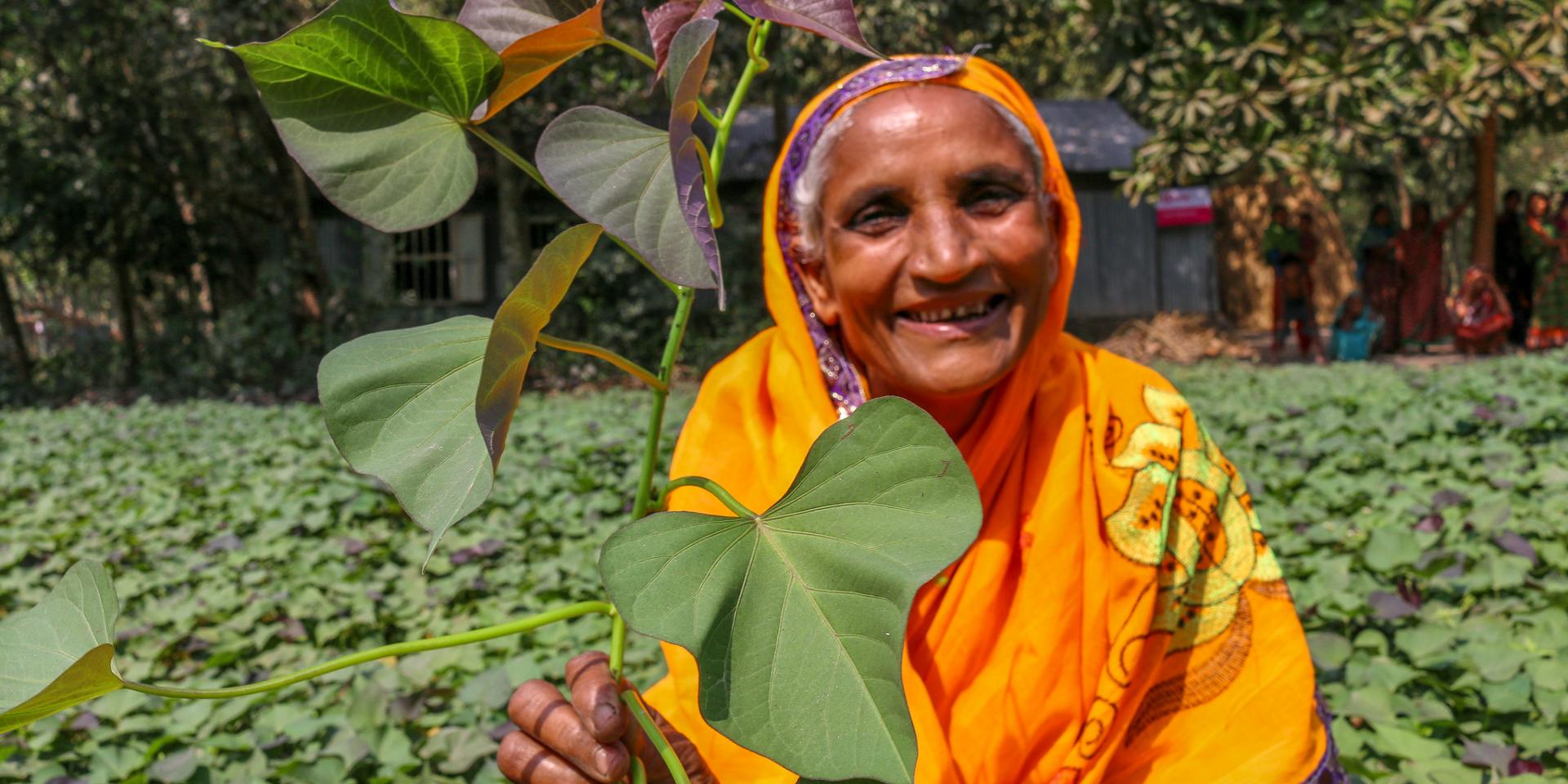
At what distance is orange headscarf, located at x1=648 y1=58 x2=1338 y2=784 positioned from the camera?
146 centimetres

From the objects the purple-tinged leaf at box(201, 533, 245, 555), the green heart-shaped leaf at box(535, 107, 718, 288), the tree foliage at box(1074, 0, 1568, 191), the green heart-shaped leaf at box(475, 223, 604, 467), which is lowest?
the purple-tinged leaf at box(201, 533, 245, 555)

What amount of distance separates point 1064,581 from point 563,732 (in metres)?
0.65

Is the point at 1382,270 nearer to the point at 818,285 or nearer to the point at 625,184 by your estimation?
the point at 818,285

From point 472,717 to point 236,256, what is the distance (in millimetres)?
11401

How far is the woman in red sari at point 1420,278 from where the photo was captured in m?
11.6

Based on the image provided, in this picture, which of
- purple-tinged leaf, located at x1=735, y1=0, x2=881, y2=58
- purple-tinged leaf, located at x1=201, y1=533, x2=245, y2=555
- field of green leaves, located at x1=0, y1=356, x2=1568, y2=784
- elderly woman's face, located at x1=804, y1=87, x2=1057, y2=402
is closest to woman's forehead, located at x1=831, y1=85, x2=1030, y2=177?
elderly woman's face, located at x1=804, y1=87, x2=1057, y2=402

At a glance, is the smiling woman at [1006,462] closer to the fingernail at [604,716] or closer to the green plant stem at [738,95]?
the fingernail at [604,716]

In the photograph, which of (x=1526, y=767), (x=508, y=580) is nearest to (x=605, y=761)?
(x=1526, y=767)

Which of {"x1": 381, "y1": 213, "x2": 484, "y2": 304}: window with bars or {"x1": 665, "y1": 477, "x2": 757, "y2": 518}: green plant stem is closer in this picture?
{"x1": 665, "y1": 477, "x2": 757, "y2": 518}: green plant stem

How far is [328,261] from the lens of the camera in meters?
13.6

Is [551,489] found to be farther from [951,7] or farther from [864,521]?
[951,7]

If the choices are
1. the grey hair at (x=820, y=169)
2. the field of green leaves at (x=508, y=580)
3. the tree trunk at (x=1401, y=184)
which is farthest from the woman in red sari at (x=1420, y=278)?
the grey hair at (x=820, y=169)

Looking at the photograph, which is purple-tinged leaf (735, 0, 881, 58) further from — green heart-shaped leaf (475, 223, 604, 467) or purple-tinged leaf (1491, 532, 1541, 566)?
purple-tinged leaf (1491, 532, 1541, 566)

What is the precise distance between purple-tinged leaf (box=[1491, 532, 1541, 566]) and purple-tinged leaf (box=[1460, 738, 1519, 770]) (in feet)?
2.68
